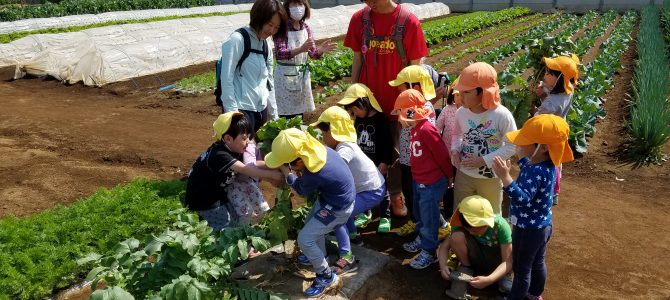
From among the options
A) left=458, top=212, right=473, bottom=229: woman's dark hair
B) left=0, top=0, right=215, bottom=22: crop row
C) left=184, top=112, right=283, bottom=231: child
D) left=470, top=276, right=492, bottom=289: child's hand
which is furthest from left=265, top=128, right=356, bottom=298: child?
left=0, top=0, right=215, bottom=22: crop row

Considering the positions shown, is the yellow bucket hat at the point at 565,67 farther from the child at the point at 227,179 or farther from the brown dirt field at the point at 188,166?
the child at the point at 227,179

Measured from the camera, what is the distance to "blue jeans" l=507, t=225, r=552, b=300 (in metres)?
3.16

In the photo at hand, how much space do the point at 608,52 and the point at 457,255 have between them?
11.3 metres

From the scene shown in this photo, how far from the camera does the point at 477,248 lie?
3588mm

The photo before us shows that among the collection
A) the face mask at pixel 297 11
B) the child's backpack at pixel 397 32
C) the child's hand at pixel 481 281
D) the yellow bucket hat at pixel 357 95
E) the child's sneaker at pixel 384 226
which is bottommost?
the child's sneaker at pixel 384 226

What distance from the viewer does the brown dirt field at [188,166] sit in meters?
3.97

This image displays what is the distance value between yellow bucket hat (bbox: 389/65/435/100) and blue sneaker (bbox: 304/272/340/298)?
1.67 m

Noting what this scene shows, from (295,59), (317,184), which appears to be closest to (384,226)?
(317,184)

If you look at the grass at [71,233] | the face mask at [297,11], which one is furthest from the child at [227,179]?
the face mask at [297,11]

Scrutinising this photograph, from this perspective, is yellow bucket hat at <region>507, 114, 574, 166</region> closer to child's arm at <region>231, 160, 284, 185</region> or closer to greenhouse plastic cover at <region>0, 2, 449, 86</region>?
child's arm at <region>231, 160, 284, 185</region>

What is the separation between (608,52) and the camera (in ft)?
41.3

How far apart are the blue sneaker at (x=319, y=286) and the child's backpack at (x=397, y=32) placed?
2.05 m

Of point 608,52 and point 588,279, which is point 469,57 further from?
point 588,279

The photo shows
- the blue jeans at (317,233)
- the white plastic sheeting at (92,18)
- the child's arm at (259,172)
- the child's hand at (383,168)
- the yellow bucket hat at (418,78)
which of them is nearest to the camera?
the blue jeans at (317,233)
